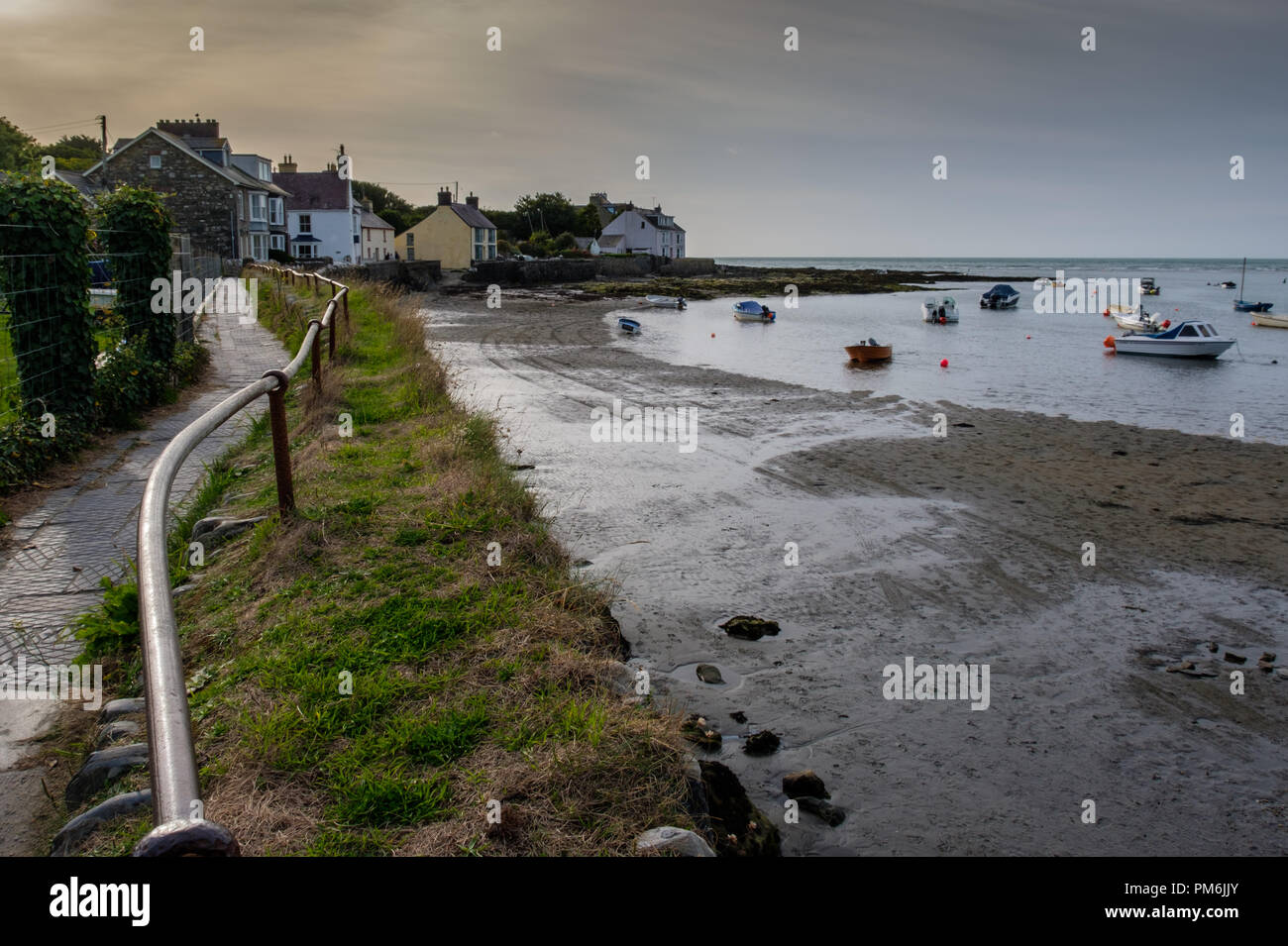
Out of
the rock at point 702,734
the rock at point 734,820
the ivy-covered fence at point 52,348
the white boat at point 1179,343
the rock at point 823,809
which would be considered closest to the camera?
the rock at point 734,820

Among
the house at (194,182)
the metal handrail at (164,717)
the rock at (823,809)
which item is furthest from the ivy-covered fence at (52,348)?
the house at (194,182)

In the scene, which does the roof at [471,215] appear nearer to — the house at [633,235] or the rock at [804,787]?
the house at [633,235]

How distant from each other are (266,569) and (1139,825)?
215 inches

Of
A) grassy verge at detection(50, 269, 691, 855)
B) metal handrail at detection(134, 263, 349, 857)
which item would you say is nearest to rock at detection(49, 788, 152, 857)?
grassy verge at detection(50, 269, 691, 855)

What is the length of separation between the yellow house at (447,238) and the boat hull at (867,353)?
6161 centimetres

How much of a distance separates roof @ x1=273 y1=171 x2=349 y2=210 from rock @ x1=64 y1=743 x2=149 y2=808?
71.9m

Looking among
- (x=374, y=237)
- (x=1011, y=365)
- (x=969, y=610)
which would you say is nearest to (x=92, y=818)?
(x=969, y=610)

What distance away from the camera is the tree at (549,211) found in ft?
361

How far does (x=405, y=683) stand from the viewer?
458cm

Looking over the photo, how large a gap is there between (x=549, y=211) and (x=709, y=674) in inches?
4331

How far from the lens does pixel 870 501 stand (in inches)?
472

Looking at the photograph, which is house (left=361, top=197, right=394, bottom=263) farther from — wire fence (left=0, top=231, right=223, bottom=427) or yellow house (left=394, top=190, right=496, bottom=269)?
wire fence (left=0, top=231, right=223, bottom=427)

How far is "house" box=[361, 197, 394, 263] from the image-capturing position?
77688mm
